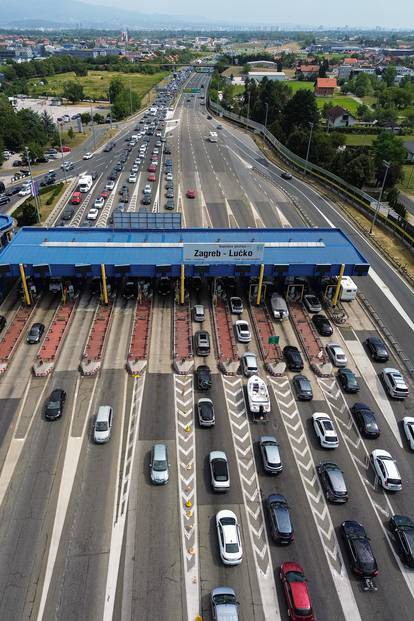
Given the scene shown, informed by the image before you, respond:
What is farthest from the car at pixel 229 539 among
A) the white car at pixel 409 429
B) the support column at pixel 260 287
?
the support column at pixel 260 287

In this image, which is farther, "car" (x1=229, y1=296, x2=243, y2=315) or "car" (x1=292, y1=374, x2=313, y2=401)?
"car" (x1=229, y1=296, x2=243, y2=315)

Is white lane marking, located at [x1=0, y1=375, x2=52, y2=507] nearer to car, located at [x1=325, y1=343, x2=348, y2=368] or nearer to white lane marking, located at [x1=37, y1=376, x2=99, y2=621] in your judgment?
white lane marking, located at [x1=37, y1=376, x2=99, y2=621]

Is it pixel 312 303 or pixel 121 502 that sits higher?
pixel 312 303

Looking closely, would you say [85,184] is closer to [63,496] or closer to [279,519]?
[63,496]

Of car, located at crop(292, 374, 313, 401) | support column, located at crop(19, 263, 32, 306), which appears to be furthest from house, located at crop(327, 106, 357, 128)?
car, located at crop(292, 374, 313, 401)

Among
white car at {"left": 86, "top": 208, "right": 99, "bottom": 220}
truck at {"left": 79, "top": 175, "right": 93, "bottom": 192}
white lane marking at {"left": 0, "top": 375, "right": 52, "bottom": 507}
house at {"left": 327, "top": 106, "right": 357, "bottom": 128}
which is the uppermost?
house at {"left": 327, "top": 106, "right": 357, "bottom": 128}

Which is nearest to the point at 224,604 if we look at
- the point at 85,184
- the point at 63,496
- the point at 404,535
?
the point at 404,535
